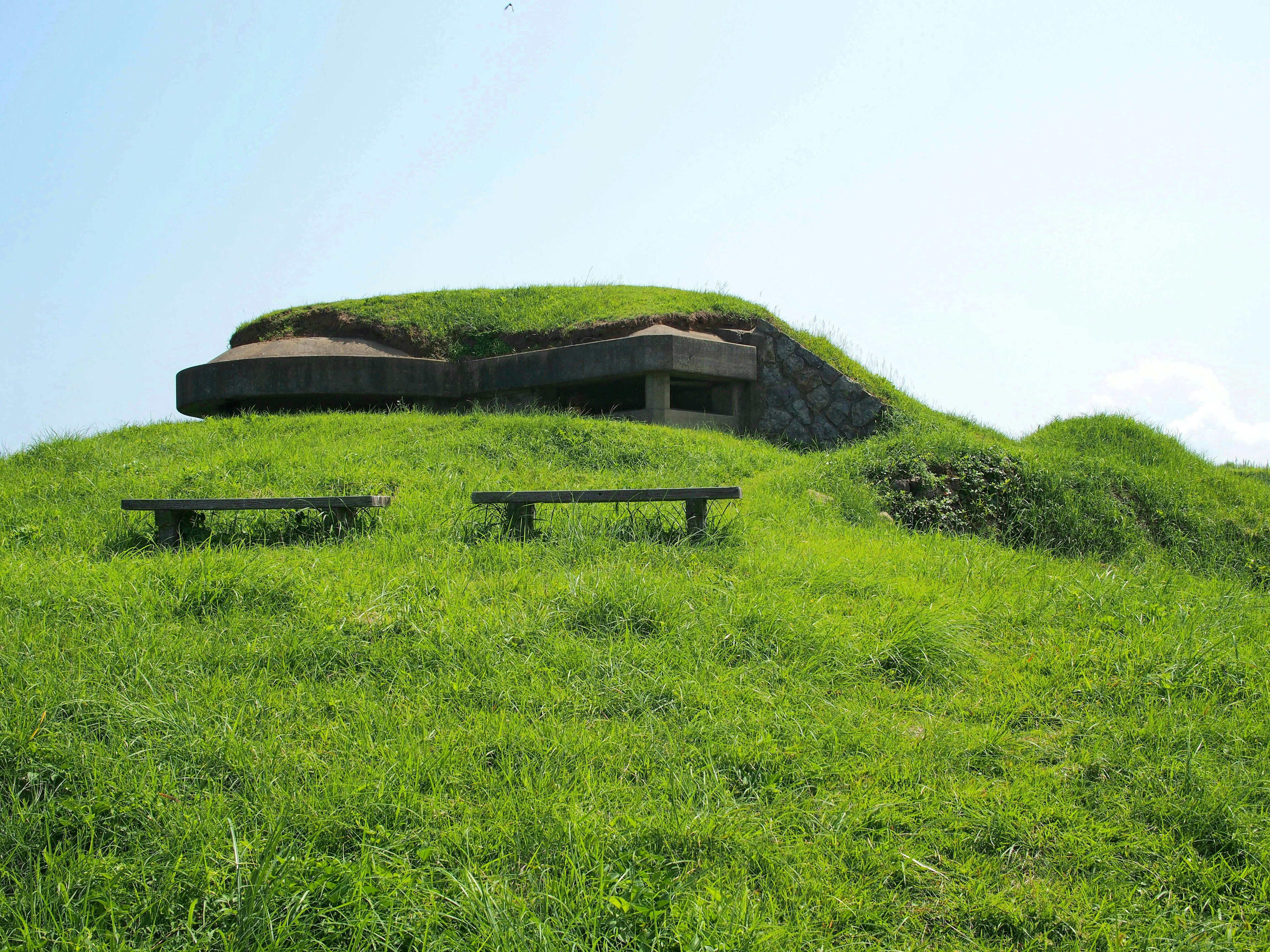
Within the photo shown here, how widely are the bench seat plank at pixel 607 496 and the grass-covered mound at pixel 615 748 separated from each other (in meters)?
0.19

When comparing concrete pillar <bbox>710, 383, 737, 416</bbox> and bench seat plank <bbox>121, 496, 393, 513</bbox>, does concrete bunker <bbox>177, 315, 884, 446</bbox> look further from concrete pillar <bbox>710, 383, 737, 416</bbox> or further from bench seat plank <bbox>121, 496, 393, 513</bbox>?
bench seat plank <bbox>121, 496, 393, 513</bbox>

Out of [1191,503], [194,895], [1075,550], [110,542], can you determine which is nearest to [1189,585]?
[1075,550]

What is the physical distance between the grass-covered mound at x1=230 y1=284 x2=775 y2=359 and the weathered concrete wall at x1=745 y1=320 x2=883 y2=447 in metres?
0.96

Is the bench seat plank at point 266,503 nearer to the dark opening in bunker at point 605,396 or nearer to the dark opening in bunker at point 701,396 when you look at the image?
the dark opening in bunker at point 701,396

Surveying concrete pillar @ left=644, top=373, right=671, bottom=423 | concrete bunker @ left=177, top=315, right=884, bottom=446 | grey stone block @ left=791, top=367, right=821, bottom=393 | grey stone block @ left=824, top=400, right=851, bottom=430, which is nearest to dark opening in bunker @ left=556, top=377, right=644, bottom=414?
concrete bunker @ left=177, top=315, right=884, bottom=446

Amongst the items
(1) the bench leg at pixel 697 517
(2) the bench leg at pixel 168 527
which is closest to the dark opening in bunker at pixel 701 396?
(1) the bench leg at pixel 697 517

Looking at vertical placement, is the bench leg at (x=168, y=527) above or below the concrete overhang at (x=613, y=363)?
below

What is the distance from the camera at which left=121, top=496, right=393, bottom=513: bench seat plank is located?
5.70 m

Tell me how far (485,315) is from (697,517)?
977cm

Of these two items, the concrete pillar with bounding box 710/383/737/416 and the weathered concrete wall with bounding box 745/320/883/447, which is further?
the concrete pillar with bounding box 710/383/737/416

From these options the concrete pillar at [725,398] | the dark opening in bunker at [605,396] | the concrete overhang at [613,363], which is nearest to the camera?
the concrete overhang at [613,363]

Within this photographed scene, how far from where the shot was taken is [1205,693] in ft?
12.7

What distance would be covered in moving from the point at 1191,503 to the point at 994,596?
5782 millimetres

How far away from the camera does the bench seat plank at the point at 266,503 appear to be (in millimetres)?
5695
